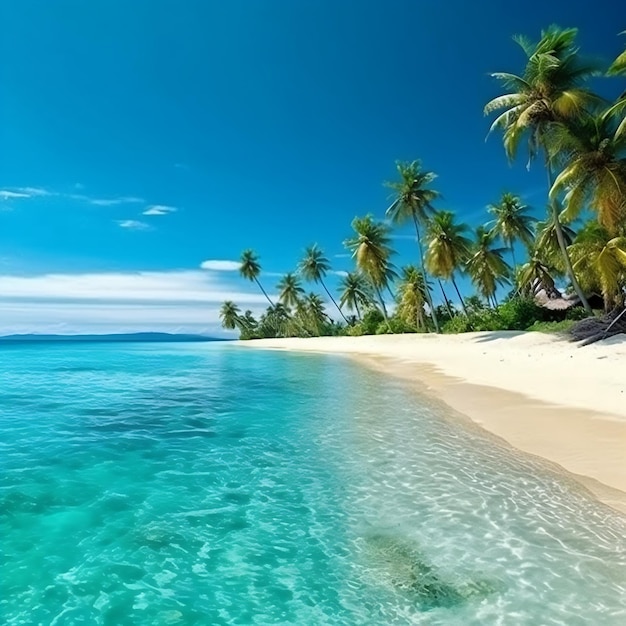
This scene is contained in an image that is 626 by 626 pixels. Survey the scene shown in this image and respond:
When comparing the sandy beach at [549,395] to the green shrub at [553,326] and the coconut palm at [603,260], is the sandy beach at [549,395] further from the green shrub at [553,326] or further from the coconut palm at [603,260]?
the coconut palm at [603,260]

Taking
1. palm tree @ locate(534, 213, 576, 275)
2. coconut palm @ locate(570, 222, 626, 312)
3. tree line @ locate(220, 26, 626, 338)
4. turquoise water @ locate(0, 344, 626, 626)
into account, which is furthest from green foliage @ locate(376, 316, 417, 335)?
turquoise water @ locate(0, 344, 626, 626)

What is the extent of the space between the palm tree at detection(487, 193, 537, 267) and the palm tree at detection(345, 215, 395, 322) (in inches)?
409

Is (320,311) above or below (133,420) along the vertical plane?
above

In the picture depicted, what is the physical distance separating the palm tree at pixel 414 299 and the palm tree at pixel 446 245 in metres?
5.61

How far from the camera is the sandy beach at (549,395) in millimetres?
6703

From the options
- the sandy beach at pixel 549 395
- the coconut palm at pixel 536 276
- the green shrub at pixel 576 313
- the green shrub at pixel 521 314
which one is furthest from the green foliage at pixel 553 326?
the coconut palm at pixel 536 276

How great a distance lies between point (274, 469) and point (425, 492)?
2259 millimetres

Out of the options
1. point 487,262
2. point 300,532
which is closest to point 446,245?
point 487,262

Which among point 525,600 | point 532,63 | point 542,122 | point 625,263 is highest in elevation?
point 532,63

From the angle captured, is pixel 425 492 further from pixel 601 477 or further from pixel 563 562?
pixel 601 477

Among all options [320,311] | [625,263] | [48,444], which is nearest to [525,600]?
[48,444]

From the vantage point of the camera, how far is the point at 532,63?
2217cm

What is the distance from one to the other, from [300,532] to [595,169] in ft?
68.9

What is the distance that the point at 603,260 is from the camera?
19891 mm
